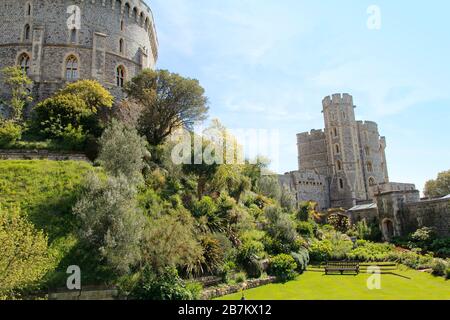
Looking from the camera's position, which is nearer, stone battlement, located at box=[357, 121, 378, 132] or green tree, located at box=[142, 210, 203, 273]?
green tree, located at box=[142, 210, 203, 273]

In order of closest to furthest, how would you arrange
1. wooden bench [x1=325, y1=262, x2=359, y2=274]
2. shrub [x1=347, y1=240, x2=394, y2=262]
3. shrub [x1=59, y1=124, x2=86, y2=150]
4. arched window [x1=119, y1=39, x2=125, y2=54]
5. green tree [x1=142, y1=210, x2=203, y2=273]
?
green tree [x1=142, y1=210, x2=203, y2=273] → wooden bench [x1=325, y1=262, x2=359, y2=274] → shrub [x1=347, y1=240, x2=394, y2=262] → shrub [x1=59, y1=124, x2=86, y2=150] → arched window [x1=119, y1=39, x2=125, y2=54]

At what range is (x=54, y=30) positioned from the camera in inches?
1286

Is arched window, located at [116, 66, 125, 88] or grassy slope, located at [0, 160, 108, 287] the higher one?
arched window, located at [116, 66, 125, 88]

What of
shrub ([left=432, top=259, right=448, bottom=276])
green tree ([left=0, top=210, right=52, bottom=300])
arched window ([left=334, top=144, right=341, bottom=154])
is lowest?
shrub ([left=432, top=259, right=448, bottom=276])

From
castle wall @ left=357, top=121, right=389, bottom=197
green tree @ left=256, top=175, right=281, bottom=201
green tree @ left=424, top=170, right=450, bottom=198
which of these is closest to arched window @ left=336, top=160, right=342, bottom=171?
castle wall @ left=357, top=121, right=389, bottom=197

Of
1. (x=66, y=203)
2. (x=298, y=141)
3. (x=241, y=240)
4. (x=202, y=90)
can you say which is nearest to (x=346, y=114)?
(x=298, y=141)

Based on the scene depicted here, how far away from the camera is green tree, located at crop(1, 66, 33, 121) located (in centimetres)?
2652

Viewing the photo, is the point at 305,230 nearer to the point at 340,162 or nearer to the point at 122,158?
the point at 122,158

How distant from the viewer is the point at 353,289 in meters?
14.7

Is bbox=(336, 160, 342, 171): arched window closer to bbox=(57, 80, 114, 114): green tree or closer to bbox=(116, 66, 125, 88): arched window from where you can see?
bbox=(116, 66, 125, 88): arched window

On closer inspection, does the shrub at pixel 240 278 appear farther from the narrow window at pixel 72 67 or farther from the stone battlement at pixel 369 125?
the stone battlement at pixel 369 125

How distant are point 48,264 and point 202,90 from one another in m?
19.0

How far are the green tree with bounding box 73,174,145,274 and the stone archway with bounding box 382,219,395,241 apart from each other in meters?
25.7

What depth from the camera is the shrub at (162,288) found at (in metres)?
12.2
